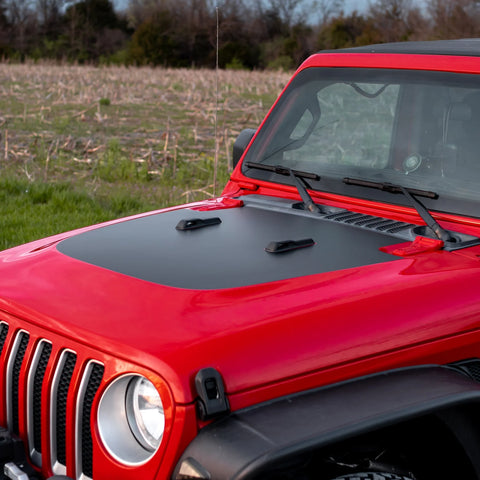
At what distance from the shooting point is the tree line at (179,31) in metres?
58.2

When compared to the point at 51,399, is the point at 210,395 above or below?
above

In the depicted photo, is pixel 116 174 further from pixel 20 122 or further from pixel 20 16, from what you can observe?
pixel 20 16

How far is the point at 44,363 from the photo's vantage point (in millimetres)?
2121

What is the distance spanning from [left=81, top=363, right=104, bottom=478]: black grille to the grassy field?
4.08m

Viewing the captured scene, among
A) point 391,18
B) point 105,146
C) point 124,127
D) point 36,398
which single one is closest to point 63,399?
point 36,398

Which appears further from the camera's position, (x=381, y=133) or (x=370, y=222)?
(x=381, y=133)

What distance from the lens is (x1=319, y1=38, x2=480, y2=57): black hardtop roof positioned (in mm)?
2959

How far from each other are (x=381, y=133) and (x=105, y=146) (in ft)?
31.5

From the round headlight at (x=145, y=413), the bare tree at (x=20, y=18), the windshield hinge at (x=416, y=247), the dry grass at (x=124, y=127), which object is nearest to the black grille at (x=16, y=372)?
the round headlight at (x=145, y=413)

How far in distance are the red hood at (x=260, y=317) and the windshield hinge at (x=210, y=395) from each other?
27mm

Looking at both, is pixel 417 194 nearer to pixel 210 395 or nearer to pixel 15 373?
pixel 210 395

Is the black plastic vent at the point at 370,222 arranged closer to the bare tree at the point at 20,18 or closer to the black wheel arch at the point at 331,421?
the black wheel arch at the point at 331,421

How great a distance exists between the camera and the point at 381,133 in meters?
3.24

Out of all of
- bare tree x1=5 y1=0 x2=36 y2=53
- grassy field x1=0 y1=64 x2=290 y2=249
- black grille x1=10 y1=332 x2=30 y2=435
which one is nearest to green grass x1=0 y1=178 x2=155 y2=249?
grassy field x1=0 y1=64 x2=290 y2=249
